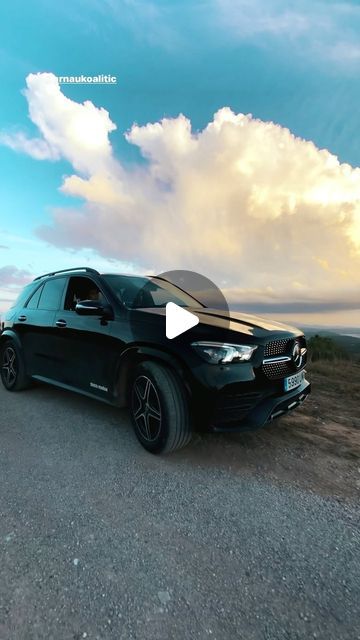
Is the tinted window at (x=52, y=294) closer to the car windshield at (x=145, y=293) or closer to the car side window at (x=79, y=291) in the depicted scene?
the car side window at (x=79, y=291)

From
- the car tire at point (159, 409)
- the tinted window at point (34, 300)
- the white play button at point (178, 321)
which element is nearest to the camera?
the car tire at point (159, 409)

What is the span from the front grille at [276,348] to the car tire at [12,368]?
12.2 ft

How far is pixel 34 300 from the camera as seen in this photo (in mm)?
5078

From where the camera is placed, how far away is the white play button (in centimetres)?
298

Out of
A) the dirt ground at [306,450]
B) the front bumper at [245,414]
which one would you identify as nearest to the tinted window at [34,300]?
the dirt ground at [306,450]

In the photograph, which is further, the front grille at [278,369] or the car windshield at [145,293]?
the car windshield at [145,293]

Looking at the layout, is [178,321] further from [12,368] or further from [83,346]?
[12,368]

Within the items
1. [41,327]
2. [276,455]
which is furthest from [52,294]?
[276,455]

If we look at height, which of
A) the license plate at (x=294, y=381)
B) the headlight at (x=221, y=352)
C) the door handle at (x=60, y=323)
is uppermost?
the headlight at (x=221, y=352)

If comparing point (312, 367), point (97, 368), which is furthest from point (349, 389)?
point (97, 368)

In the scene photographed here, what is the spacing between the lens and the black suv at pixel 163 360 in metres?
2.76

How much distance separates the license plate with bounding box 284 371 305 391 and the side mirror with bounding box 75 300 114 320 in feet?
6.00

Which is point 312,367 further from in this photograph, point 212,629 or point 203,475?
point 212,629

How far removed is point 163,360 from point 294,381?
1.27 m
